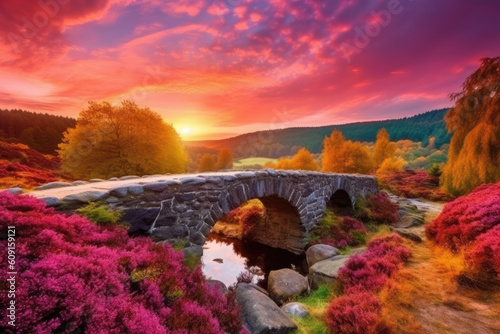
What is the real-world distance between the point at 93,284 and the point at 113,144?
14.8 meters

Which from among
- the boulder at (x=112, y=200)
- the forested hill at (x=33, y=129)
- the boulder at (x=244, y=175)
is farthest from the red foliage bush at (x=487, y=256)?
the forested hill at (x=33, y=129)

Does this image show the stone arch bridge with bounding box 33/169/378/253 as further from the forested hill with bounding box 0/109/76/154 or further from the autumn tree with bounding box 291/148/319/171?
the forested hill with bounding box 0/109/76/154

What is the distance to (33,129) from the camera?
45094 millimetres

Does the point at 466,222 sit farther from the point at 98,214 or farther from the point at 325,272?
the point at 98,214

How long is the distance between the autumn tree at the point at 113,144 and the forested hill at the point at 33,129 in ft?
120

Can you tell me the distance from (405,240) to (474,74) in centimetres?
984

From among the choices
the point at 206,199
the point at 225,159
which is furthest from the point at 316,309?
the point at 225,159

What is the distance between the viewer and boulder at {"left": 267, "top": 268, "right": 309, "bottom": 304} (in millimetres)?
6066

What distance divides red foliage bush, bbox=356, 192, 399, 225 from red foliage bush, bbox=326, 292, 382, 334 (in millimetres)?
9450

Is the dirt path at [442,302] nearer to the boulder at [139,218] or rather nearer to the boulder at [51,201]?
the boulder at [139,218]

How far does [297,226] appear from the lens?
9.94 meters

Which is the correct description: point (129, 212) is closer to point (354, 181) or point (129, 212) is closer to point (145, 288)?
point (145, 288)

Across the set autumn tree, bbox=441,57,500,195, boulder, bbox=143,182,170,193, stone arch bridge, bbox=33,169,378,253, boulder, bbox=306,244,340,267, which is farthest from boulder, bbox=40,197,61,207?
autumn tree, bbox=441,57,500,195

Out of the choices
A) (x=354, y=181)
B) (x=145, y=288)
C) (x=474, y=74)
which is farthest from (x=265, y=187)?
(x=474, y=74)
